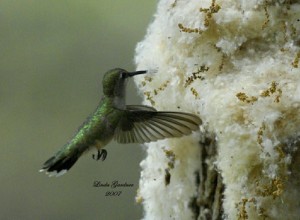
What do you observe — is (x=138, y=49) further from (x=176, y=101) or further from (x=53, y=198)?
(x=53, y=198)

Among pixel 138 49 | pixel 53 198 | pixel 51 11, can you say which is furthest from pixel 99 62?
pixel 138 49

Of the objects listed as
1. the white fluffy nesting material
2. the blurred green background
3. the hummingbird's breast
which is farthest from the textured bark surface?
the blurred green background

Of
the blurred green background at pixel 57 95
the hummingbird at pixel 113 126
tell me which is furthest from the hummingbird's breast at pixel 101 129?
the blurred green background at pixel 57 95

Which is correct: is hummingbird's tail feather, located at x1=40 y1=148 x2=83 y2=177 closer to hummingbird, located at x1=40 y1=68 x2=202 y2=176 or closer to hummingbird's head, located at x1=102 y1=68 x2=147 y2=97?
hummingbird, located at x1=40 y1=68 x2=202 y2=176

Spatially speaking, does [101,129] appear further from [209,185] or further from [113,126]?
[209,185]

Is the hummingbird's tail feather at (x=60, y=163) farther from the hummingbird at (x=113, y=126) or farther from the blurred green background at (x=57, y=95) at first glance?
the blurred green background at (x=57, y=95)

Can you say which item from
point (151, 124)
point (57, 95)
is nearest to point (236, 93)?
point (151, 124)

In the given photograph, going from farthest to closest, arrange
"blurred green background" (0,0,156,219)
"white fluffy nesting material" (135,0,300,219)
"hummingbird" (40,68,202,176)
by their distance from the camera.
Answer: "blurred green background" (0,0,156,219) → "hummingbird" (40,68,202,176) → "white fluffy nesting material" (135,0,300,219)
